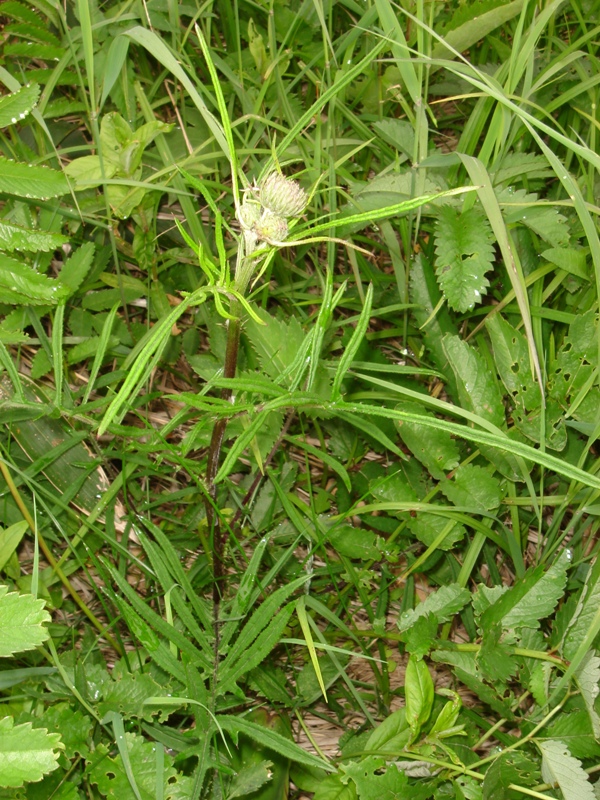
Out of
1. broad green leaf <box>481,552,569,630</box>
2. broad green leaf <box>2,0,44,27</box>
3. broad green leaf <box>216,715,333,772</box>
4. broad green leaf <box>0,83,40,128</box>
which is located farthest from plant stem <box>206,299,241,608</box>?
broad green leaf <box>2,0,44,27</box>

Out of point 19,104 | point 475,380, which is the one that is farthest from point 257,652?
point 19,104

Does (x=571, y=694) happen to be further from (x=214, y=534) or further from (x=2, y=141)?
(x=2, y=141)

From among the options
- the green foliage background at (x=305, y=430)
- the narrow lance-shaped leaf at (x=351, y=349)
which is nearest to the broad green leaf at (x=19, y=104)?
the green foliage background at (x=305, y=430)

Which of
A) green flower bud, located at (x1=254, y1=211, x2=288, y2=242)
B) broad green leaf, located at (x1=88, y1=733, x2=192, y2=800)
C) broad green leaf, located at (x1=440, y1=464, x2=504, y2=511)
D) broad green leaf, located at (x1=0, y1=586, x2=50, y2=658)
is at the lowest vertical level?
broad green leaf, located at (x1=88, y1=733, x2=192, y2=800)

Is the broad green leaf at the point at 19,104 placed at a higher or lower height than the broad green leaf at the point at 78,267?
higher

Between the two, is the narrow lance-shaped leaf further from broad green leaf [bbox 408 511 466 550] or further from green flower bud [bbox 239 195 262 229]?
broad green leaf [bbox 408 511 466 550]

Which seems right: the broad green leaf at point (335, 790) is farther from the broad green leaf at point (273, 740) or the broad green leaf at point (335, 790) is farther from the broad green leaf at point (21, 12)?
the broad green leaf at point (21, 12)

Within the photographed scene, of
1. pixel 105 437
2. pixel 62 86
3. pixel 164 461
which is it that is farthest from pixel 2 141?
pixel 164 461
